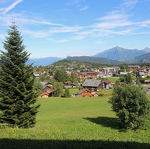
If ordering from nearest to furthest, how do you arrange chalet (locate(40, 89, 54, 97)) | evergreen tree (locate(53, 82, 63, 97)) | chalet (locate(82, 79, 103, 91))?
evergreen tree (locate(53, 82, 63, 97)) → chalet (locate(40, 89, 54, 97)) → chalet (locate(82, 79, 103, 91))

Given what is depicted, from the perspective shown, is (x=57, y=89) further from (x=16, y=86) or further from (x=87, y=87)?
(x=16, y=86)

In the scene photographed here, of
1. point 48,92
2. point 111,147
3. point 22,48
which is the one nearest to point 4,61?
point 22,48

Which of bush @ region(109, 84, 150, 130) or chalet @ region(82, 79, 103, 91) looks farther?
chalet @ region(82, 79, 103, 91)

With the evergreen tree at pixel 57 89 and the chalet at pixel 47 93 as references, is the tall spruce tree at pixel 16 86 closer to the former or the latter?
the evergreen tree at pixel 57 89

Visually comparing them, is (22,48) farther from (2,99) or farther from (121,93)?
(121,93)

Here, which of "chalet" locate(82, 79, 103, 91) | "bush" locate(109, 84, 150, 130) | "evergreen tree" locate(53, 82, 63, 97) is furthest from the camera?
"chalet" locate(82, 79, 103, 91)

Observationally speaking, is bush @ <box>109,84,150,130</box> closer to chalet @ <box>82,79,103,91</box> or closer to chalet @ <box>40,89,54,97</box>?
chalet @ <box>40,89,54,97</box>

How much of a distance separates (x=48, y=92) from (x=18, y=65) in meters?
48.0

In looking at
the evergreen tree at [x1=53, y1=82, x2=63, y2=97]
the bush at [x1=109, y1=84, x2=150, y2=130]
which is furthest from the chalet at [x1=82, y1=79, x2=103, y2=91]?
the bush at [x1=109, y1=84, x2=150, y2=130]

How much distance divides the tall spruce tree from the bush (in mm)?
8552

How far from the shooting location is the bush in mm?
11141

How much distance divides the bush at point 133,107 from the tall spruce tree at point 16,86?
28.1 ft

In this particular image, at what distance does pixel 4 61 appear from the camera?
41.4 feet

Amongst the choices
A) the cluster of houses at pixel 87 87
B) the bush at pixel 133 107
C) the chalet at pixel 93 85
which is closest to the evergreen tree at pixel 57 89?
the cluster of houses at pixel 87 87
